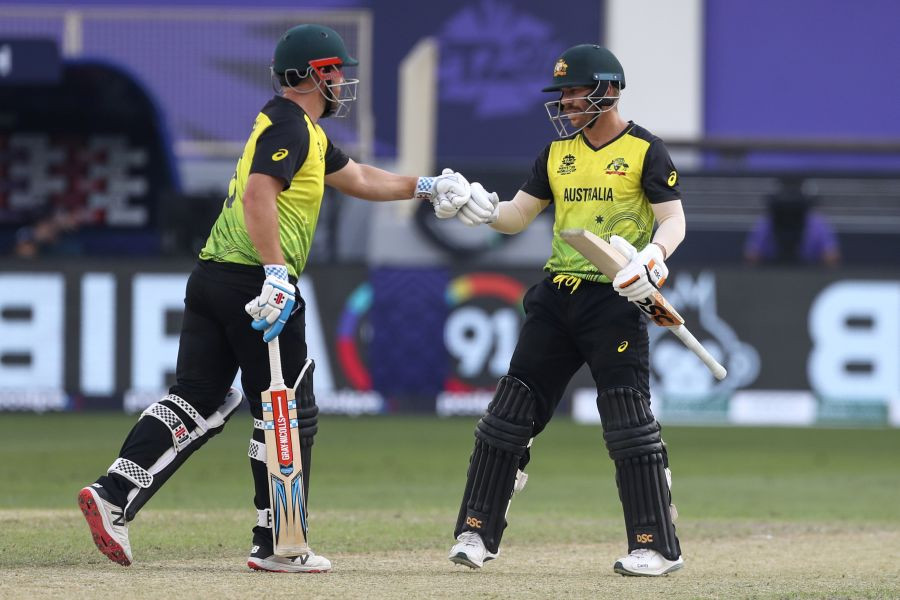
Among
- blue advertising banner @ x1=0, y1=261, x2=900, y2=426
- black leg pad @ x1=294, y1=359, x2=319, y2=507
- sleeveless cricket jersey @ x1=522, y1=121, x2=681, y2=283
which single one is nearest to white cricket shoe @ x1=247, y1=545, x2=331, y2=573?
black leg pad @ x1=294, y1=359, x2=319, y2=507

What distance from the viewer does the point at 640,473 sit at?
6.53 m

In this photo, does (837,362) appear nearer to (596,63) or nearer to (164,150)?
(164,150)

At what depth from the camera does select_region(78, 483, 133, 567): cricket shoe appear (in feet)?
20.6

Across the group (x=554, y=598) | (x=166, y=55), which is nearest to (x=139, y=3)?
(x=166, y=55)

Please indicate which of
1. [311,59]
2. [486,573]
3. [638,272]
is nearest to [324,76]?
[311,59]

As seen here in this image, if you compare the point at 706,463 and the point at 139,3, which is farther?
the point at 139,3

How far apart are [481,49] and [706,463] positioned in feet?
32.2

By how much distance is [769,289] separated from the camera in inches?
597

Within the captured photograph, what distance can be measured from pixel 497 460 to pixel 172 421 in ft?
4.30

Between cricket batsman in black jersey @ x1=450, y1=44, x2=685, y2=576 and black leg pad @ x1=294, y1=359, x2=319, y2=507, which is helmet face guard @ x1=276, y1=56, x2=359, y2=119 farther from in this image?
black leg pad @ x1=294, y1=359, x2=319, y2=507

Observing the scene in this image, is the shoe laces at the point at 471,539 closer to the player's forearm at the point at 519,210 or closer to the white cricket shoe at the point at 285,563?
the white cricket shoe at the point at 285,563

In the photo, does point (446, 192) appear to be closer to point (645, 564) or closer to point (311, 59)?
point (311, 59)

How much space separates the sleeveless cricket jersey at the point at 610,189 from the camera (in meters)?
6.64

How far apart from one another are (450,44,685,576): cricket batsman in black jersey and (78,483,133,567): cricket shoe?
130 cm
